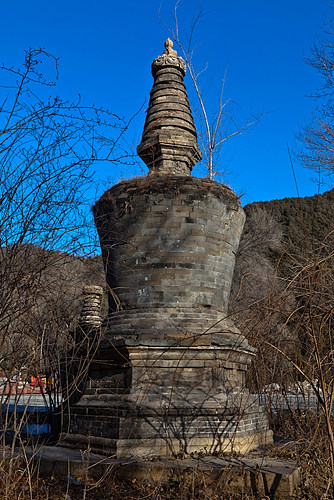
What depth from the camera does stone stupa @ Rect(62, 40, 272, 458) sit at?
238 inches

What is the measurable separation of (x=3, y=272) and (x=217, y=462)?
3.15 metres

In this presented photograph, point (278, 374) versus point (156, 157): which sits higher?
point (156, 157)

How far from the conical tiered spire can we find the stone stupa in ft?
0.08

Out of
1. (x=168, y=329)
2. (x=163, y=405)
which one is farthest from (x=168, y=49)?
(x=163, y=405)

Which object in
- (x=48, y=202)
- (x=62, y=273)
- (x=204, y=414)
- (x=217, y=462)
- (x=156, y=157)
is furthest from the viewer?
(x=156, y=157)

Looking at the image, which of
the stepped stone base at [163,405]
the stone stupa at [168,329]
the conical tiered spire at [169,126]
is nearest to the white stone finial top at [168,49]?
the conical tiered spire at [169,126]

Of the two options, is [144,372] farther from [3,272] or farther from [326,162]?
[326,162]

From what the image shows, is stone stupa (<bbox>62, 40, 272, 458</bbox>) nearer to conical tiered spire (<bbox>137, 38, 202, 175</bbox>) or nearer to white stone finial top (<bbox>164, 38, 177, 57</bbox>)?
conical tiered spire (<bbox>137, 38, 202, 175</bbox>)

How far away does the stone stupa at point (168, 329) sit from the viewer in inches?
238

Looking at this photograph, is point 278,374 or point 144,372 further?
point 278,374

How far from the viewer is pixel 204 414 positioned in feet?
20.1

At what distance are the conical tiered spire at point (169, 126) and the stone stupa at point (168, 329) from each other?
0.9 inches

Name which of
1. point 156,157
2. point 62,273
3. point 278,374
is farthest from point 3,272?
point 278,374

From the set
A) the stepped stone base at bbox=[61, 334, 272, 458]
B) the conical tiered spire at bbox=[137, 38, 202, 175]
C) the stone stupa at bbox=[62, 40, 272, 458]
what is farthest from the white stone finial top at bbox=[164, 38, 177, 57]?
the stepped stone base at bbox=[61, 334, 272, 458]
